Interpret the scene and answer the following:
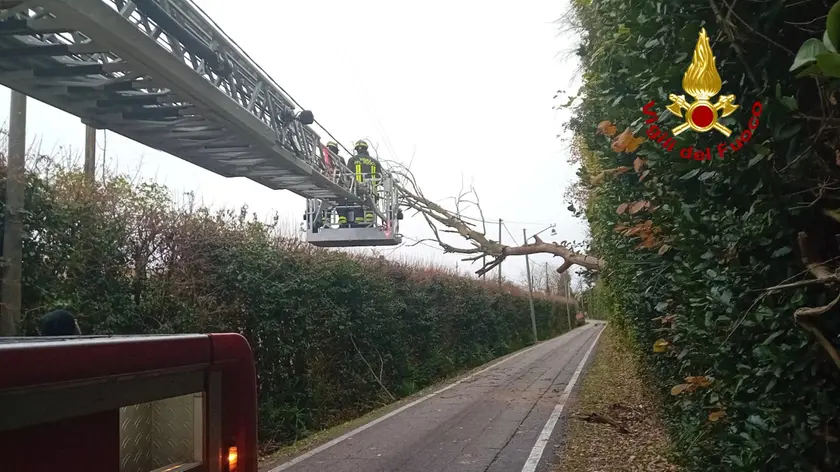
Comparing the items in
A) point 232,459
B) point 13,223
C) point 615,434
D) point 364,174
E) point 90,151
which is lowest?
point 615,434

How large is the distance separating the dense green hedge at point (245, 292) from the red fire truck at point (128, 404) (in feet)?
13.6

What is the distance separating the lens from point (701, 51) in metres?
2.91

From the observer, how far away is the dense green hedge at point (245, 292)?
7094mm

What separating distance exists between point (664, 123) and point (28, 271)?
619cm

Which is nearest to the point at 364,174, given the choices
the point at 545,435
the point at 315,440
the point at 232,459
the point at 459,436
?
the point at 315,440

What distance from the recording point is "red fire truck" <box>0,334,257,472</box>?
2316 mm

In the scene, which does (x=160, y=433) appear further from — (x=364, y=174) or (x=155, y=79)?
(x=364, y=174)

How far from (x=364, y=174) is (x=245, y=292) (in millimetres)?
4394

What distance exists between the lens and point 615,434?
930cm

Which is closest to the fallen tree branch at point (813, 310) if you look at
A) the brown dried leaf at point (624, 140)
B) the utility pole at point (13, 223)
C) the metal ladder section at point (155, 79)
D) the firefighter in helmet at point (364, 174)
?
the brown dried leaf at point (624, 140)

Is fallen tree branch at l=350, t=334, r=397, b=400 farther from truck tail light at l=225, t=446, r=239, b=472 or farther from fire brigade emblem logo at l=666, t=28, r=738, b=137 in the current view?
fire brigade emblem logo at l=666, t=28, r=738, b=137

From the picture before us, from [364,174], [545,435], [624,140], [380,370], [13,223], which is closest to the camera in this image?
[624,140]

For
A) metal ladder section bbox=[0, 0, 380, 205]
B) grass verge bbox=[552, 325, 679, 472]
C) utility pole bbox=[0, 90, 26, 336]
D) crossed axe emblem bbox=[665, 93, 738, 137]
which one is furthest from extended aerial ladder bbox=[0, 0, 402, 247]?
grass verge bbox=[552, 325, 679, 472]

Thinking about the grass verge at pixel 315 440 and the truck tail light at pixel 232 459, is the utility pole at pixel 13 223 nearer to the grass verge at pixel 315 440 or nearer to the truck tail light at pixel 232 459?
the grass verge at pixel 315 440
